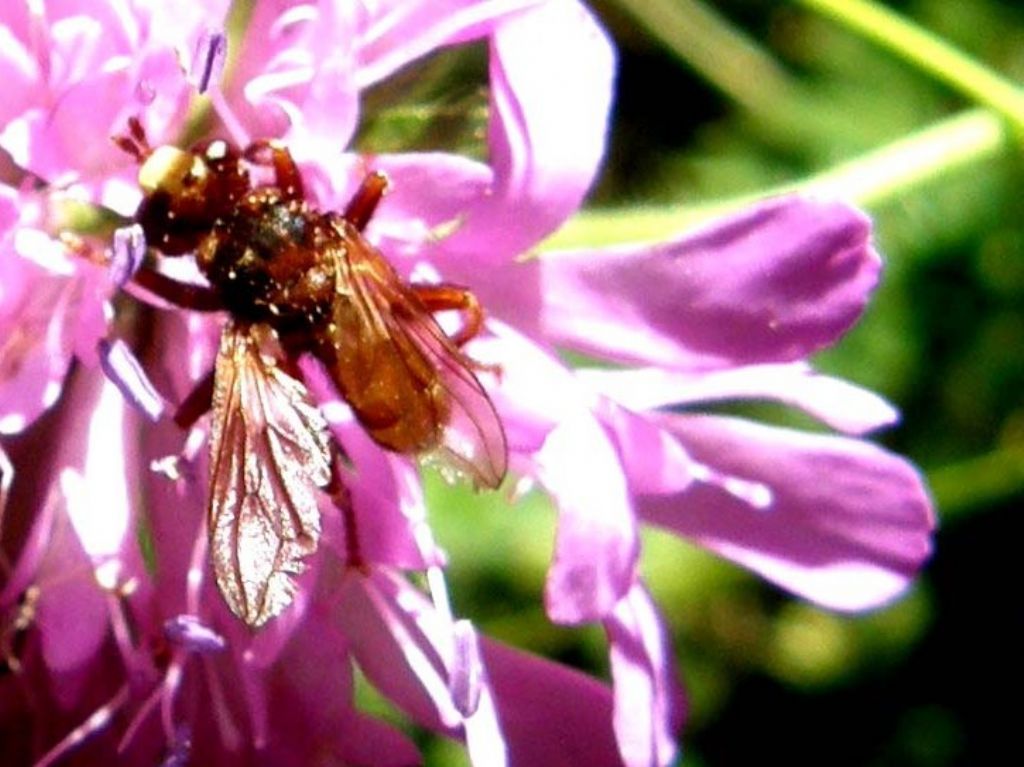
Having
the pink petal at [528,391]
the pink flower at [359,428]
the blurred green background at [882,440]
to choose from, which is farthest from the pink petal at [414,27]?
the blurred green background at [882,440]

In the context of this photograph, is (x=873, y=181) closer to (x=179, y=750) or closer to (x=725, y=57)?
(x=179, y=750)

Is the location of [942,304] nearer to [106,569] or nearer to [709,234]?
[709,234]

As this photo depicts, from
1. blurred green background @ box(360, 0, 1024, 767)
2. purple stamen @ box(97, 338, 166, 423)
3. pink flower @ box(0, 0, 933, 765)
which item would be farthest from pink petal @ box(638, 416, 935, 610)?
blurred green background @ box(360, 0, 1024, 767)

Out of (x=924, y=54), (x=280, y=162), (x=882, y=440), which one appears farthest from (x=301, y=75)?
(x=882, y=440)

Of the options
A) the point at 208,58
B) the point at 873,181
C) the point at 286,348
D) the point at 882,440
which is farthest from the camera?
the point at 882,440

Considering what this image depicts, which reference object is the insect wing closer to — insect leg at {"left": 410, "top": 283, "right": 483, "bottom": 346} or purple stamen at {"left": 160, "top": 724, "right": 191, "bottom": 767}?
insect leg at {"left": 410, "top": 283, "right": 483, "bottom": 346}

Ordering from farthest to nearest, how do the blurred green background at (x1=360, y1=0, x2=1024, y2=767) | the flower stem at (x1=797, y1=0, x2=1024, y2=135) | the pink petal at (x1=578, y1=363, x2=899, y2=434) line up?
the blurred green background at (x1=360, y1=0, x2=1024, y2=767) < the flower stem at (x1=797, y1=0, x2=1024, y2=135) < the pink petal at (x1=578, y1=363, x2=899, y2=434)

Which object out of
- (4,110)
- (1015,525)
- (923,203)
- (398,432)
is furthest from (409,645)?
(1015,525)
